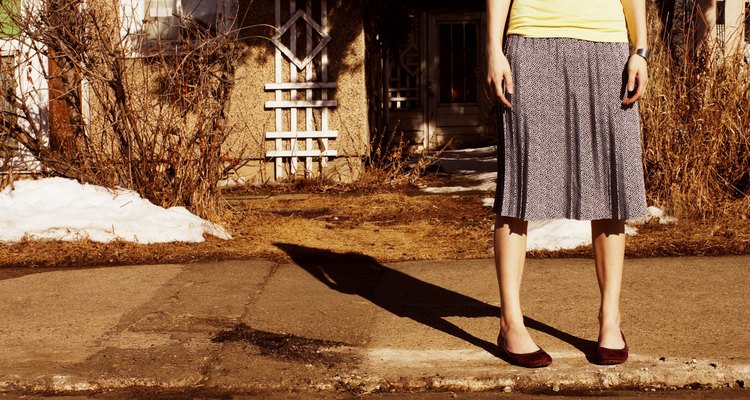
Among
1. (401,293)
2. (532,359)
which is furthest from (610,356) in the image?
(401,293)

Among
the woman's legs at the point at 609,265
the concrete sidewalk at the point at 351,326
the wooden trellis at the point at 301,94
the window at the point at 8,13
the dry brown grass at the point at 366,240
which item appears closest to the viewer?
the concrete sidewalk at the point at 351,326

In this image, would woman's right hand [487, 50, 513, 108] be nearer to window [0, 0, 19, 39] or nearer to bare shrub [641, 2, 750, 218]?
bare shrub [641, 2, 750, 218]

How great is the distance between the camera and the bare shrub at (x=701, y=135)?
711cm

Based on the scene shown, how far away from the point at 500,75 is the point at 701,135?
3575 millimetres

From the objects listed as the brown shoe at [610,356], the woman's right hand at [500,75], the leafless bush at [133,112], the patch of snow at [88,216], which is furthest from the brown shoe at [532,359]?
the leafless bush at [133,112]

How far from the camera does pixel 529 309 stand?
491 centimetres

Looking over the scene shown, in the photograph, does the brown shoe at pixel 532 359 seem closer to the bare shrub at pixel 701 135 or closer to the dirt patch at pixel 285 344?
the dirt patch at pixel 285 344

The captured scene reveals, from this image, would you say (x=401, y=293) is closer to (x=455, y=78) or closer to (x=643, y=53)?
(x=643, y=53)

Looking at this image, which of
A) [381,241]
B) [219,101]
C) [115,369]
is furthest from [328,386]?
[219,101]

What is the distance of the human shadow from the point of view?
14.9 ft

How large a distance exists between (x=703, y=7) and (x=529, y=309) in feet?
22.6

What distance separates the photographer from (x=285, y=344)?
174 inches

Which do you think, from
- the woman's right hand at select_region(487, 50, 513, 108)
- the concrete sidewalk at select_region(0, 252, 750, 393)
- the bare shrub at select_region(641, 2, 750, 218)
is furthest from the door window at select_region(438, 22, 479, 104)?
the woman's right hand at select_region(487, 50, 513, 108)

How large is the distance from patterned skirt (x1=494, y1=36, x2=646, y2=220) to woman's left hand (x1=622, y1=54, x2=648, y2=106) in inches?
1.2
